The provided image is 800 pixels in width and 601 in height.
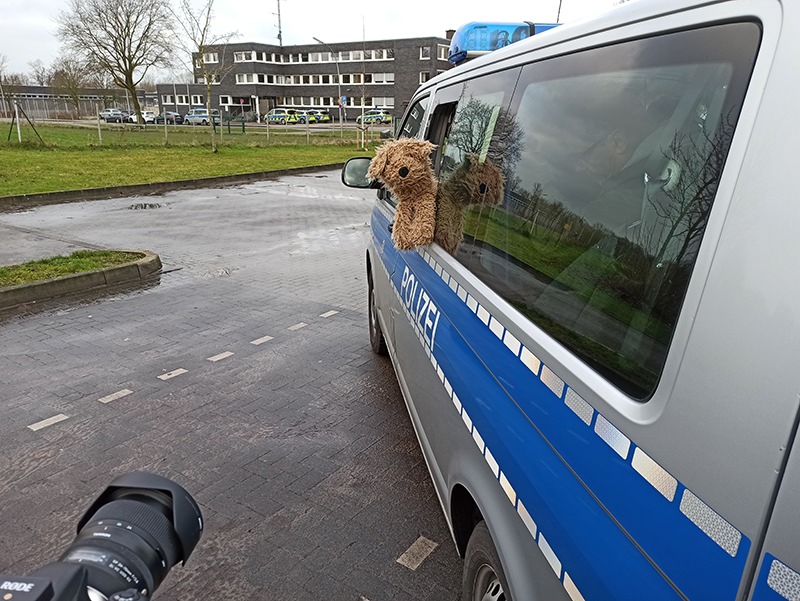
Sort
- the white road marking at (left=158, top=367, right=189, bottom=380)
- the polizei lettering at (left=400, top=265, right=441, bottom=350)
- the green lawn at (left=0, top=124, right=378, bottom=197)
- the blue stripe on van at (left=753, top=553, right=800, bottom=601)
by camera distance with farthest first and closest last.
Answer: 1. the green lawn at (left=0, top=124, right=378, bottom=197)
2. the white road marking at (left=158, top=367, right=189, bottom=380)
3. the polizei lettering at (left=400, top=265, right=441, bottom=350)
4. the blue stripe on van at (left=753, top=553, right=800, bottom=601)

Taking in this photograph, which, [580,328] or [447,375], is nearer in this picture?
[580,328]

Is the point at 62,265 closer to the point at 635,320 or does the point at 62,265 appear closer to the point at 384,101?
the point at 635,320

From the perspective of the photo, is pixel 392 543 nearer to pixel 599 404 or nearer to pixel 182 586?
pixel 182 586

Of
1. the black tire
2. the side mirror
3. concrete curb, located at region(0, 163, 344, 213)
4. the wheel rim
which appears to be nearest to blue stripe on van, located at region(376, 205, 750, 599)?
the wheel rim

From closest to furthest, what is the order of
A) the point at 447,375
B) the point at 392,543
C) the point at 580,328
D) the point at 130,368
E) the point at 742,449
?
the point at 742,449 → the point at 580,328 → the point at 447,375 → the point at 392,543 → the point at 130,368

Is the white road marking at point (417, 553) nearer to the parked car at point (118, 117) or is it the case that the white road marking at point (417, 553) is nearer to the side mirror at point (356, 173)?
the side mirror at point (356, 173)

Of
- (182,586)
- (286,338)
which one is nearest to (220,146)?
(286,338)

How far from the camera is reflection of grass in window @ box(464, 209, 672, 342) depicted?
1320 millimetres

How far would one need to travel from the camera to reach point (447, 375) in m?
2.21

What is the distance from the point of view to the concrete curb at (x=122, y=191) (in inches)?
489

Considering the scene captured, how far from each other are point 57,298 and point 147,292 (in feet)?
2.99

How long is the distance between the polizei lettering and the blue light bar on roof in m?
1.28

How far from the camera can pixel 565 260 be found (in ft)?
5.52

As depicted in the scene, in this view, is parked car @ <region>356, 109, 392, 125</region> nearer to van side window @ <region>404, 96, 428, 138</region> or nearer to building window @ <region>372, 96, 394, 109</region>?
building window @ <region>372, 96, 394, 109</region>
